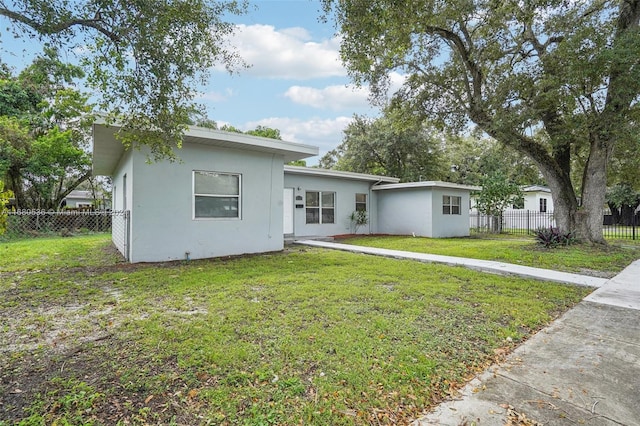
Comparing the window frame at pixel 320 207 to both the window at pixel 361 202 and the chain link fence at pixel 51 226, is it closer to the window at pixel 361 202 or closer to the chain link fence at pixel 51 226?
the window at pixel 361 202

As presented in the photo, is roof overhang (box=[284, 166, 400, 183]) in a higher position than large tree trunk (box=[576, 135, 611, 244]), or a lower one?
higher

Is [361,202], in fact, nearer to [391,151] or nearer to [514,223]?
[391,151]

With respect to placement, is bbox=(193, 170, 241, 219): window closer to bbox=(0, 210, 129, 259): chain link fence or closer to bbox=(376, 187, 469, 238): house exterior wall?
bbox=(0, 210, 129, 259): chain link fence

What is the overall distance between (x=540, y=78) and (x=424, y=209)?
21.2 feet

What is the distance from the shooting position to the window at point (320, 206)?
43.2 ft

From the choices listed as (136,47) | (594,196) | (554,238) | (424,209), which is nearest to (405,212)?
(424,209)

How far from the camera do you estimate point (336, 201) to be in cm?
1388

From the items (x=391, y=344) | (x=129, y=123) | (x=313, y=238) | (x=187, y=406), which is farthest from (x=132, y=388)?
(x=313, y=238)

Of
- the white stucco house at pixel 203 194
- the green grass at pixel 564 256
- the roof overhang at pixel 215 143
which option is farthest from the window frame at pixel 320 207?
the green grass at pixel 564 256

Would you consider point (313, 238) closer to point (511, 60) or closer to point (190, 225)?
point (190, 225)

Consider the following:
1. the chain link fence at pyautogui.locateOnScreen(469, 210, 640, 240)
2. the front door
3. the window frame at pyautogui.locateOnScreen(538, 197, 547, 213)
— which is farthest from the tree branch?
the window frame at pyautogui.locateOnScreen(538, 197, 547, 213)

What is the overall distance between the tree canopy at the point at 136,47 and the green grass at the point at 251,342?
2.31 meters

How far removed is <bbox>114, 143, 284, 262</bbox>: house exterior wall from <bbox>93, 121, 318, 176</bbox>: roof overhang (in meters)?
0.25

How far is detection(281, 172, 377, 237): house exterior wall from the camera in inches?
500
